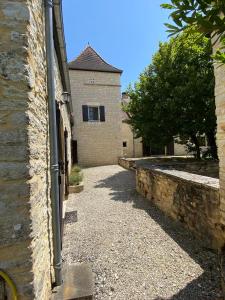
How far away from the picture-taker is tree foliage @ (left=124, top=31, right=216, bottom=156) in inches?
360

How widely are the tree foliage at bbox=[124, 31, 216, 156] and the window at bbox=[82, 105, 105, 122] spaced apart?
6.30 metres

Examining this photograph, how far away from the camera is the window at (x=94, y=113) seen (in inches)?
650

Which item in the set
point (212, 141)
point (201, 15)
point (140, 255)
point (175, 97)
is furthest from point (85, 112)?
point (201, 15)

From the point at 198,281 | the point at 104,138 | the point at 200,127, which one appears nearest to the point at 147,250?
the point at 198,281

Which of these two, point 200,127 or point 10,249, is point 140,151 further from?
point 10,249

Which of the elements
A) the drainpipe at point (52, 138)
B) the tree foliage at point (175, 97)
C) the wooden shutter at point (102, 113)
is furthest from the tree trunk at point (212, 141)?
the drainpipe at point (52, 138)

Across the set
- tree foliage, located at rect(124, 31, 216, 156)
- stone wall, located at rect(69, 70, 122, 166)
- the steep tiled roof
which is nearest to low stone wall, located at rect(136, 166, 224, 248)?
tree foliage, located at rect(124, 31, 216, 156)

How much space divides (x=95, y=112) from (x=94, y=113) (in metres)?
0.12

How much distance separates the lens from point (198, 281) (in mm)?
2871

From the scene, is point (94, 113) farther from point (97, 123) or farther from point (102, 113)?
point (97, 123)

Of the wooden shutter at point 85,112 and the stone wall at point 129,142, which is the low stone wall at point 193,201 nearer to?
the wooden shutter at point 85,112

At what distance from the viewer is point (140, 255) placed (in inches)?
141

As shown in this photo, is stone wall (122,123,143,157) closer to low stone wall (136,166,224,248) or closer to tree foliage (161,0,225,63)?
low stone wall (136,166,224,248)

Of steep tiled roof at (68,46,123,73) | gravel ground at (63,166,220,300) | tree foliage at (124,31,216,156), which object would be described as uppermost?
steep tiled roof at (68,46,123,73)
